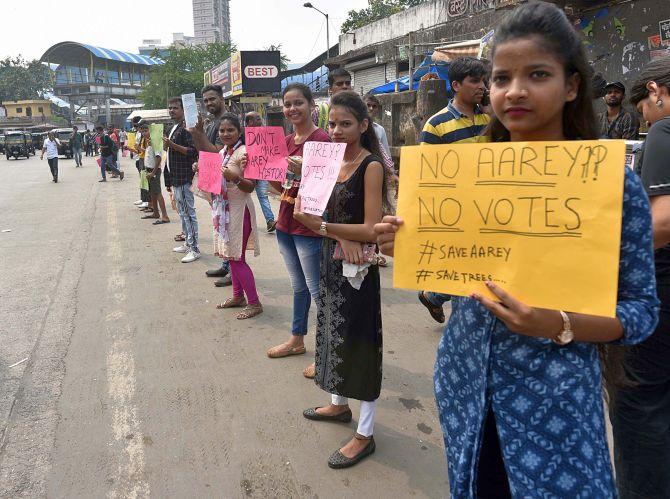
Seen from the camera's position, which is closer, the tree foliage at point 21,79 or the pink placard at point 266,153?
the pink placard at point 266,153

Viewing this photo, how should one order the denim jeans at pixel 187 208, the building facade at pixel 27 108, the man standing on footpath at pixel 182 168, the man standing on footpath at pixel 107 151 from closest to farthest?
the man standing on footpath at pixel 182 168
the denim jeans at pixel 187 208
the man standing on footpath at pixel 107 151
the building facade at pixel 27 108

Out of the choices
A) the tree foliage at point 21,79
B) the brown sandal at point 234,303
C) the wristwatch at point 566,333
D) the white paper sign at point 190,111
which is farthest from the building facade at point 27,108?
the wristwatch at point 566,333

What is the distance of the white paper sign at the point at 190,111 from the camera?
15.3 feet

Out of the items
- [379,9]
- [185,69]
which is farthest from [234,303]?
[185,69]

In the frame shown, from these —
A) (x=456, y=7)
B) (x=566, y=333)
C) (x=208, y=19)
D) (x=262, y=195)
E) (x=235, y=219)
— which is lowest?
(x=262, y=195)

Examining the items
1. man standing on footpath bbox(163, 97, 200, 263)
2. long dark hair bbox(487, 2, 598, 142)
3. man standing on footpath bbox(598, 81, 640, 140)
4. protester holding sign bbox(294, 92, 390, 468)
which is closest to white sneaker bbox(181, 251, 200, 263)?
man standing on footpath bbox(163, 97, 200, 263)

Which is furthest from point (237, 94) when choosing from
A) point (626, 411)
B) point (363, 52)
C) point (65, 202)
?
point (626, 411)

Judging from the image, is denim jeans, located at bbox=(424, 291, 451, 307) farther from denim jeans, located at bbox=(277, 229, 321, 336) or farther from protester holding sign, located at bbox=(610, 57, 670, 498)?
protester holding sign, located at bbox=(610, 57, 670, 498)

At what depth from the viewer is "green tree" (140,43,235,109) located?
4741cm

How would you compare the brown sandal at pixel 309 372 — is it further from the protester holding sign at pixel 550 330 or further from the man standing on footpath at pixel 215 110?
the man standing on footpath at pixel 215 110

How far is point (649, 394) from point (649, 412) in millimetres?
60

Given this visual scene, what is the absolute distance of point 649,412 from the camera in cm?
165

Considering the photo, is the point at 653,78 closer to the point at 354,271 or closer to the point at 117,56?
the point at 354,271

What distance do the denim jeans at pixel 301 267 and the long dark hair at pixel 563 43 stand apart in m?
2.08
